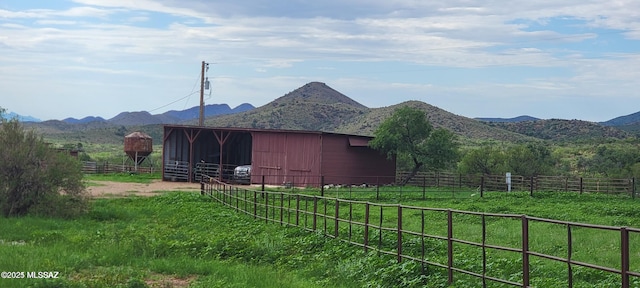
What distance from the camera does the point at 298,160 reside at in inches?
1582

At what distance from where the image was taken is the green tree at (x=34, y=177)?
69.6 ft

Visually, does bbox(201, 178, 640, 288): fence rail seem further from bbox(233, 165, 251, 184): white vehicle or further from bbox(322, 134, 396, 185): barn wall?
bbox(233, 165, 251, 184): white vehicle

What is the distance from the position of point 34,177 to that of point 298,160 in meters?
20.4

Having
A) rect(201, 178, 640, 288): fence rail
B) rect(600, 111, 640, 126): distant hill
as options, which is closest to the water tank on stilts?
rect(201, 178, 640, 288): fence rail

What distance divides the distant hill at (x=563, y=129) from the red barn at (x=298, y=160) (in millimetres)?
68666

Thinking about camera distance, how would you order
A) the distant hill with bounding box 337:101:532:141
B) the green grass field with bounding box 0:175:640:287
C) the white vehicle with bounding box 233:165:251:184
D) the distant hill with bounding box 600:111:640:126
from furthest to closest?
the distant hill with bounding box 600:111:640:126, the distant hill with bounding box 337:101:532:141, the white vehicle with bounding box 233:165:251:184, the green grass field with bounding box 0:175:640:287

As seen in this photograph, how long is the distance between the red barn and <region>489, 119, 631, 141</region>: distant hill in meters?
68.7

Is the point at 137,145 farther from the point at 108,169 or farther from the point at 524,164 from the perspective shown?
the point at 524,164

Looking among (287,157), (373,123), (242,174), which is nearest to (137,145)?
(242,174)

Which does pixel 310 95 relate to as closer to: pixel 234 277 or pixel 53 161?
pixel 53 161

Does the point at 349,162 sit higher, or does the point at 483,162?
the point at 483,162

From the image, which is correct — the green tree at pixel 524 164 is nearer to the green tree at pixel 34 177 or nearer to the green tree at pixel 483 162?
the green tree at pixel 483 162

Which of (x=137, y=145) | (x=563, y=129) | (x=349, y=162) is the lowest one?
(x=349, y=162)

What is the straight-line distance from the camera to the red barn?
39594mm
